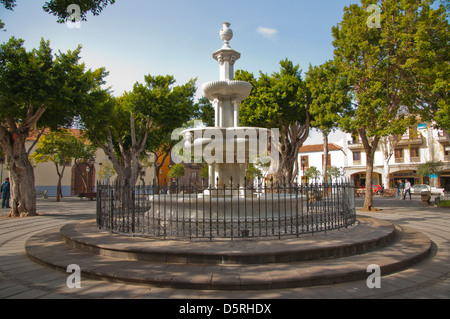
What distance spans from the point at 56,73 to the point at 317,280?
12.3m

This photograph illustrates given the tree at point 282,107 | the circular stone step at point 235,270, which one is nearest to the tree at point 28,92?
the circular stone step at point 235,270

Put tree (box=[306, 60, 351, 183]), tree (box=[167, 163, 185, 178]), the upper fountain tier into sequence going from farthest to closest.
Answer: tree (box=[167, 163, 185, 178]) < tree (box=[306, 60, 351, 183]) < the upper fountain tier

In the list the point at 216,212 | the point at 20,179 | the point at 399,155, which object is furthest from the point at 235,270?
the point at 399,155

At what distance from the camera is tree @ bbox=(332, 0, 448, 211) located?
13156mm

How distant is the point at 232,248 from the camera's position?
545 centimetres

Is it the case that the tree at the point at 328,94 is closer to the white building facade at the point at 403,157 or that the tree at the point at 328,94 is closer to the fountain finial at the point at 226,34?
the fountain finial at the point at 226,34

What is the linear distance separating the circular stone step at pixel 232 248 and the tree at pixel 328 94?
307 inches

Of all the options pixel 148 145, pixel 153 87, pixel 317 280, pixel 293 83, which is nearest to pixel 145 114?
pixel 153 87

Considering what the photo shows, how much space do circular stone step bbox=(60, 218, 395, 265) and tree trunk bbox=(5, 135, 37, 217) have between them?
7.69m

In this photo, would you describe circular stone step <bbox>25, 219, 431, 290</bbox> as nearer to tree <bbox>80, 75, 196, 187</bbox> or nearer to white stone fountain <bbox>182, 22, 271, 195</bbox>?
white stone fountain <bbox>182, 22, 271, 195</bbox>

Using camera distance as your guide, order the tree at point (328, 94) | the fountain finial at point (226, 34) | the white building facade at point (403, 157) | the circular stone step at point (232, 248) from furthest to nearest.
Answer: the white building facade at point (403, 157) → the tree at point (328, 94) → the fountain finial at point (226, 34) → the circular stone step at point (232, 248)

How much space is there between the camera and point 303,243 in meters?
5.77

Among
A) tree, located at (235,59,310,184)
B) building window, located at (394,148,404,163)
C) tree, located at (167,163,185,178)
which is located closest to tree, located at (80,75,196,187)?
tree, located at (235,59,310,184)

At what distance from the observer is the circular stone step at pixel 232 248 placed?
5082mm
